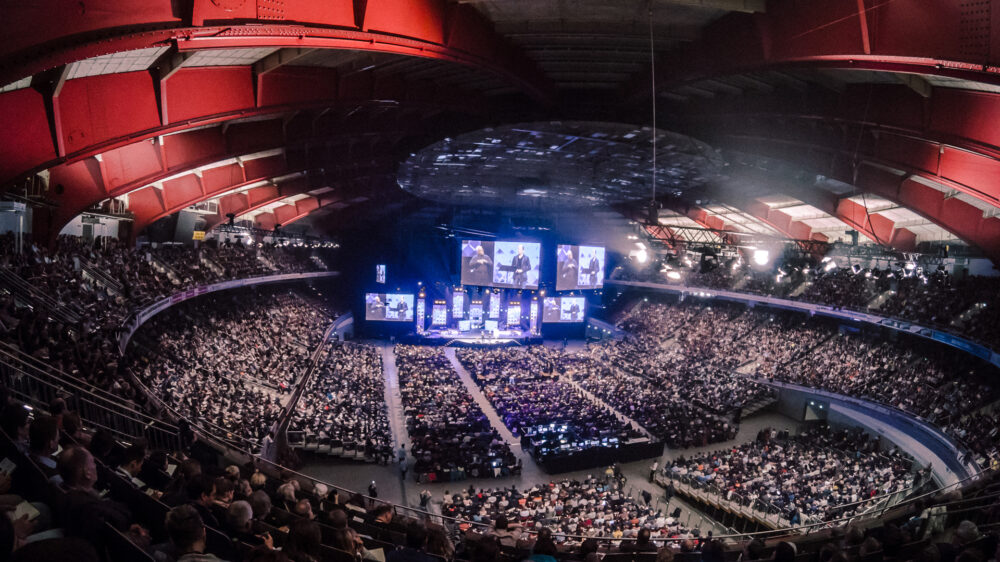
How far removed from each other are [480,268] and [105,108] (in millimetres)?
28140

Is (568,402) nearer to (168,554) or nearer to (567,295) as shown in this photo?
(567,295)

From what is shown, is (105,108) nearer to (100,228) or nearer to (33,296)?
(33,296)

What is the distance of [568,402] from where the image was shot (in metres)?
24.5

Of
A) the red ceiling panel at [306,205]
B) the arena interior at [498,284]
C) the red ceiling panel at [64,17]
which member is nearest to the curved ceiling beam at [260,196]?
the arena interior at [498,284]

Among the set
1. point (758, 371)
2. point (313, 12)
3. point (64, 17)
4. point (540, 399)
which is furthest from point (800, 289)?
point (64, 17)

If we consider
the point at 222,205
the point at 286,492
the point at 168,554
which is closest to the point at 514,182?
the point at 222,205

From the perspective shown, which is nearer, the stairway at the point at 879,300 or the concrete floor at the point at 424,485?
the concrete floor at the point at 424,485

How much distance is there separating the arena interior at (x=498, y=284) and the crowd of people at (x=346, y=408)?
218mm

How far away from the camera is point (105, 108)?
8883 mm

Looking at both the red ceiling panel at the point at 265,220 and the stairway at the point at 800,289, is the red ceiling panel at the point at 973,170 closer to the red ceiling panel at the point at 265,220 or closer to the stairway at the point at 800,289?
the stairway at the point at 800,289

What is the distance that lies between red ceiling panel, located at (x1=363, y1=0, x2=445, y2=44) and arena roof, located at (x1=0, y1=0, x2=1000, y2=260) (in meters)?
0.04

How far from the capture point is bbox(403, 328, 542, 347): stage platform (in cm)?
4138

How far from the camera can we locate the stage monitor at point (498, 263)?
3600 cm

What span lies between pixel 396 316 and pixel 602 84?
31838 millimetres
